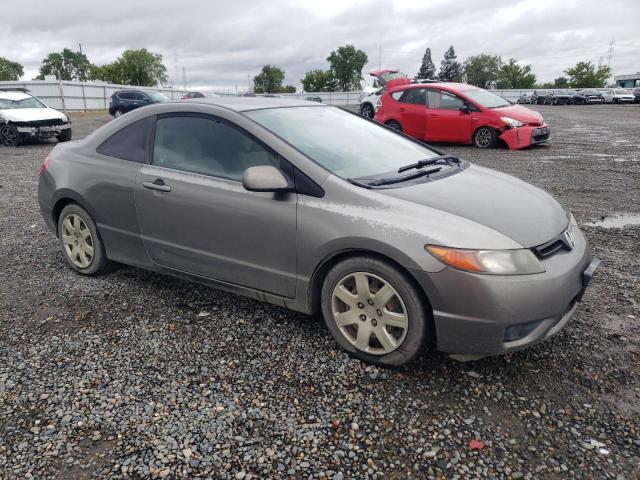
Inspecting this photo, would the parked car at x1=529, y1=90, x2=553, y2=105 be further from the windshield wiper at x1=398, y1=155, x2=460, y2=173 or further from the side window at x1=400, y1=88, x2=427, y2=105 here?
Answer: the windshield wiper at x1=398, y1=155, x2=460, y2=173

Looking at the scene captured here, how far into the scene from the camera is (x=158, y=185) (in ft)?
11.9

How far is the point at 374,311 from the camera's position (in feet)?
9.43

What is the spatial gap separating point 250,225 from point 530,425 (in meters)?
1.90

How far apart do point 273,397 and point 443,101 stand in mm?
11342

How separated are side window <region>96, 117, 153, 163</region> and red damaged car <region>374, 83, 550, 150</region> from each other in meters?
9.57

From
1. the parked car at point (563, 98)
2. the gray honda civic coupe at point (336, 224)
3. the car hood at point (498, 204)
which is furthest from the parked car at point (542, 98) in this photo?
the car hood at point (498, 204)

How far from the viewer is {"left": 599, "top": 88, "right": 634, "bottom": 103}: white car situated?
4294 centimetres

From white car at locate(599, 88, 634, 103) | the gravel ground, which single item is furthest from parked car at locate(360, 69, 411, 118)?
white car at locate(599, 88, 634, 103)

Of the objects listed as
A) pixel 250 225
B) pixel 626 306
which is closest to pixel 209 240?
pixel 250 225

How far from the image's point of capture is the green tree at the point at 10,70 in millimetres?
121750

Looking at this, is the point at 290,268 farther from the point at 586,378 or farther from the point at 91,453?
the point at 586,378

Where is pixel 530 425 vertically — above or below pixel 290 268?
below

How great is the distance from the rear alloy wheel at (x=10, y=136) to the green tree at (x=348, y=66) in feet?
365

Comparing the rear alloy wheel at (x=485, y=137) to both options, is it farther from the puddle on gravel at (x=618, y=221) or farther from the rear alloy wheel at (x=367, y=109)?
the rear alloy wheel at (x=367, y=109)
